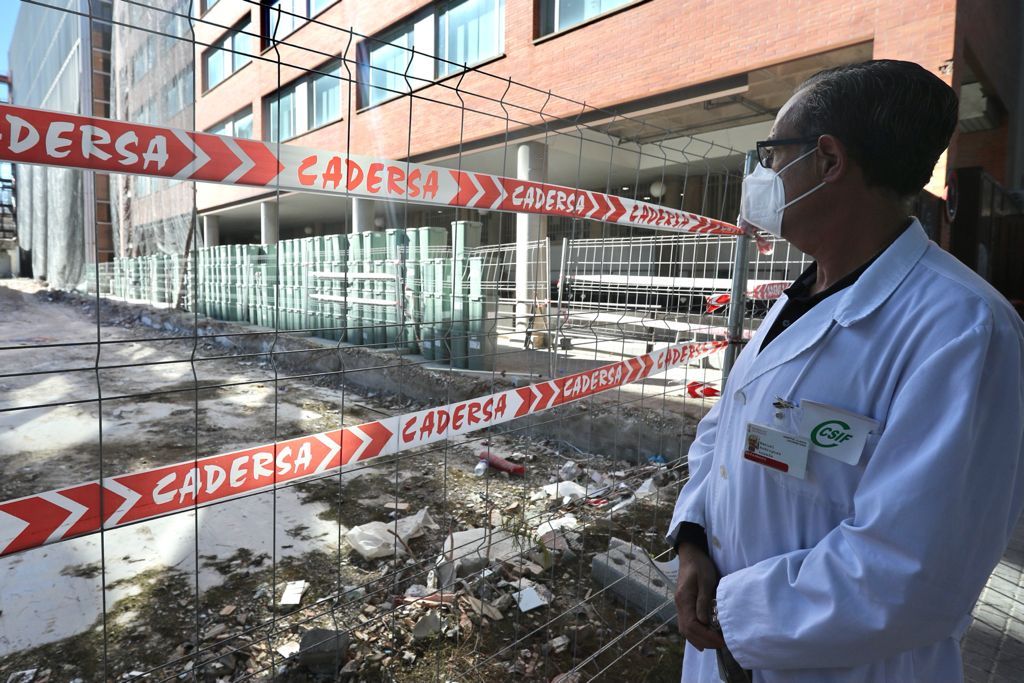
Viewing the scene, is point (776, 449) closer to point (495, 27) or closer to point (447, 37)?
point (495, 27)

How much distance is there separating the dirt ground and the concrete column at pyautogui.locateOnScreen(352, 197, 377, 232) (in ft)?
31.6

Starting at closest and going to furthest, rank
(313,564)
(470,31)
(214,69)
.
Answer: (313,564) < (470,31) < (214,69)

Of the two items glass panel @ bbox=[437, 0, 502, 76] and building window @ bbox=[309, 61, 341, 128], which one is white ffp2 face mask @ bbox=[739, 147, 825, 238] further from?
building window @ bbox=[309, 61, 341, 128]

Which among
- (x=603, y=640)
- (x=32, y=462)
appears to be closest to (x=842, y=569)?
(x=603, y=640)

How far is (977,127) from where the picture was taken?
12125 mm

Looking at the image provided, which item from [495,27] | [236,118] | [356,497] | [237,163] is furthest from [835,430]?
[236,118]

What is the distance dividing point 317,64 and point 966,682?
19.1 m

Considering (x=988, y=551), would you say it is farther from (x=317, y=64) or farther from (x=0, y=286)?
(x=0, y=286)

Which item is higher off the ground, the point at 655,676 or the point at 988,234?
the point at 988,234

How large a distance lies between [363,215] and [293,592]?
1403 cm

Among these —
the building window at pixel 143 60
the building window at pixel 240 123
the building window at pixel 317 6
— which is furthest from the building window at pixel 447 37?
the building window at pixel 143 60

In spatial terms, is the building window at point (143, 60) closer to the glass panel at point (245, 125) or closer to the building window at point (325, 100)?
the glass panel at point (245, 125)

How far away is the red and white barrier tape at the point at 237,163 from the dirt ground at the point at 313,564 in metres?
0.35

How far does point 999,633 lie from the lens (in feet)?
8.54
